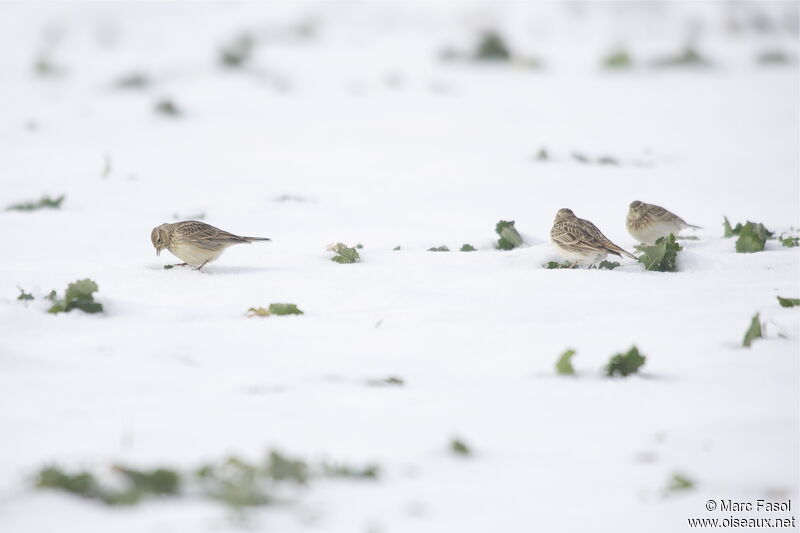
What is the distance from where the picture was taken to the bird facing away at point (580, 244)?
7.02m

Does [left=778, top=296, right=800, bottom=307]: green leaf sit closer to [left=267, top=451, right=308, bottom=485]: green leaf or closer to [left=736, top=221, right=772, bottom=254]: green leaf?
[left=736, top=221, right=772, bottom=254]: green leaf

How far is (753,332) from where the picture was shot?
496cm

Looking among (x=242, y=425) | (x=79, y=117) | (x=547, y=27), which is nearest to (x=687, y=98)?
(x=547, y=27)

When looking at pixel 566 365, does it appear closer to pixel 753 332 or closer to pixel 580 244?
pixel 753 332

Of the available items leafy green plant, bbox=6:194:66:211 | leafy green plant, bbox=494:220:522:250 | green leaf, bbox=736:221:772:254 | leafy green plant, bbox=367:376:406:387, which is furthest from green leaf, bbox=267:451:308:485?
leafy green plant, bbox=6:194:66:211

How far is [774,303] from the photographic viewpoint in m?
5.87

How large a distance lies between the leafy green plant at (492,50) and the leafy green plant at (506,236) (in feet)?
→ 36.0

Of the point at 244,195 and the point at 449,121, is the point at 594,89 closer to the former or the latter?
the point at 449,121

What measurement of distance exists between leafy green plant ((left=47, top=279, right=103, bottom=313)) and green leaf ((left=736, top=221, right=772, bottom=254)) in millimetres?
4744

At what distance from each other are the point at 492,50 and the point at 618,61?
2.35 metres

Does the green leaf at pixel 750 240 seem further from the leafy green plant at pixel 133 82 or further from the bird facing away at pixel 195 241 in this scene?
the leafy green plant at pixel 133 82

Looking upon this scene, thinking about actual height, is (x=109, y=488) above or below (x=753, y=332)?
below

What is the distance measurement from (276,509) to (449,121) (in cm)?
1126

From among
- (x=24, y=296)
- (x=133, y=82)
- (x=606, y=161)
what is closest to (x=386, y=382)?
(x=24, y=296)
